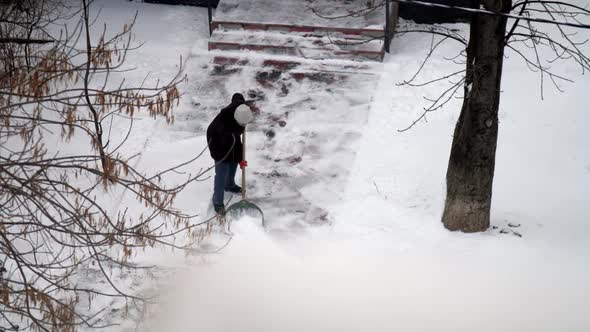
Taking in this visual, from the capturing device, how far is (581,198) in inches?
465

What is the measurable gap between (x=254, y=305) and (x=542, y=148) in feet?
16.5

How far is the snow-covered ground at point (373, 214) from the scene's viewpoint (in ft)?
33.4

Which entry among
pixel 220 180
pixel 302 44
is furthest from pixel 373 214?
pixel 302 44

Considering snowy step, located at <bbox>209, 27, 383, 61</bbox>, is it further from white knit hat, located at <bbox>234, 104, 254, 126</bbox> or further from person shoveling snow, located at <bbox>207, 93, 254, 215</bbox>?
white knit hat, located at <bbox>234, 104, 254, 126</bbox>

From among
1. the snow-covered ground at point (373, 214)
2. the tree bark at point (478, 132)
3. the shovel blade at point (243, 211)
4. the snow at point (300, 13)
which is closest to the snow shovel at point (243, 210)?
the shovel blade at point (243, 211)

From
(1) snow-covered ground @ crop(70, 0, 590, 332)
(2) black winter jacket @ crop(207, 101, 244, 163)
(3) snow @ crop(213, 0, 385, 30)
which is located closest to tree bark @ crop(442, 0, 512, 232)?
(1) snow-covered ground @ crop(70, 0, 590, 332)

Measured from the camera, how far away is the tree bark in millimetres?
10039

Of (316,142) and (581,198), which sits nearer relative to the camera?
(581,198)

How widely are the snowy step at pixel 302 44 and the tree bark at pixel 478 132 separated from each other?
4.31 m

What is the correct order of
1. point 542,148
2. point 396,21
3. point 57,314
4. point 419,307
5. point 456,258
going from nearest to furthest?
point 57,314 → point 419,307 → point 456,258 → point 542,148 → point 396,21

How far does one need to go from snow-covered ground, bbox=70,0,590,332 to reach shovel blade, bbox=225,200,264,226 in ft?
0.44

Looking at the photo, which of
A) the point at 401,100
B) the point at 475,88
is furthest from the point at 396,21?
the point at 475,88

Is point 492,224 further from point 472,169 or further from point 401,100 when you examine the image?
point 401,100

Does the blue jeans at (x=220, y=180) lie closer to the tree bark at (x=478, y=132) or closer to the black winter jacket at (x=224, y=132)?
the black winter jacket at (x=224, y=132)
